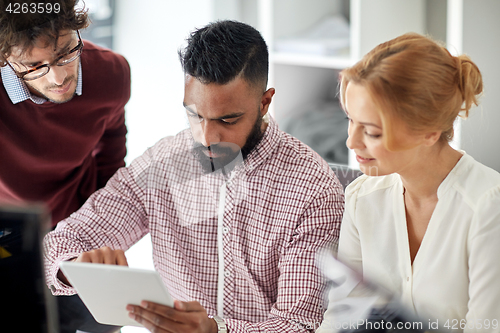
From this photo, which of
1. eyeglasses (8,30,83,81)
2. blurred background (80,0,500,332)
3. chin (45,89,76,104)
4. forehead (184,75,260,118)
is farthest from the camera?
blurred background (80,0,500,332)

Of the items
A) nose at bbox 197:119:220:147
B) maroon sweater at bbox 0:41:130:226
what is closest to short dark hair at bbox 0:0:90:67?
maroon sweater at bbox 0:41:130:226

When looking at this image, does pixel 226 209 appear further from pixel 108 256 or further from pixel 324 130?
pixel 324 130

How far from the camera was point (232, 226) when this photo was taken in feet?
3.58

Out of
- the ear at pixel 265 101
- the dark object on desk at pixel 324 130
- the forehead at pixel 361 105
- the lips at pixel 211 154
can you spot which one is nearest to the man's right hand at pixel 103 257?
the lips at pixel 211 154

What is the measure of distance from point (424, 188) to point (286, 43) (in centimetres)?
119

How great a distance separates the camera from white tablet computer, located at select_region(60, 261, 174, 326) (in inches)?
28.2

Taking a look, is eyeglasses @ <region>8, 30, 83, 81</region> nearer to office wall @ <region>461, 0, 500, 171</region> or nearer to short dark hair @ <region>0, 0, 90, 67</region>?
short dark hair @ <region>0, 0, 90, 67</region>

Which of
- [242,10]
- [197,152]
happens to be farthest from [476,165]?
[242,10]

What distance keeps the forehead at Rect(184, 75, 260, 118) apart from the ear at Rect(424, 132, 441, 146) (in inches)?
13.1

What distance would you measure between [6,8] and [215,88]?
1.42 ft

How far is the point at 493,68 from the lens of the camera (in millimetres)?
1131

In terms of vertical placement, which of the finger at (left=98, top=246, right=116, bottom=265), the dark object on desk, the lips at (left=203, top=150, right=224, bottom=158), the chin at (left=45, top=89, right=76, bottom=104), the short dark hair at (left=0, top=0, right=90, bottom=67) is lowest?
the dark object on desk

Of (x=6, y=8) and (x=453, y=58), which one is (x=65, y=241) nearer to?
(x=6, y=8)

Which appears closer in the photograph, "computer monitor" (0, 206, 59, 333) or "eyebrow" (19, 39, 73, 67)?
"computer monitor" (0, 206, 59, 333)
